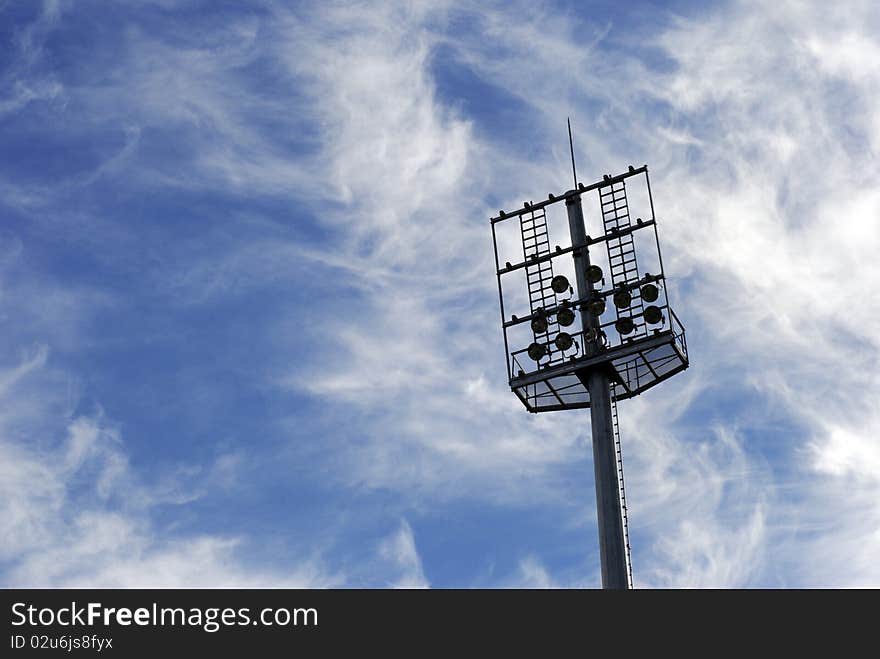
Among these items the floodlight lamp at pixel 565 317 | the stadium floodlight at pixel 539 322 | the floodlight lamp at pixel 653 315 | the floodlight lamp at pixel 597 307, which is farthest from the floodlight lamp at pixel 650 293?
the stadium floodlight at pixel 539 322

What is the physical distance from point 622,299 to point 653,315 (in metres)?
1.94

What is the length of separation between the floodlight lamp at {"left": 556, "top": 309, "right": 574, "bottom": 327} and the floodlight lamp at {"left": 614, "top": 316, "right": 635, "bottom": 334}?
2.24 m

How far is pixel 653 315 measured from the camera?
46.8 m

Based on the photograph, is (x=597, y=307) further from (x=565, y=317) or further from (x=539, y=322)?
(x=539, y=322)

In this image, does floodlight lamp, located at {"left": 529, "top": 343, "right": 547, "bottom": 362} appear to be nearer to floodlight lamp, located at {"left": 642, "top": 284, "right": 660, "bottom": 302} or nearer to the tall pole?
the tall pole

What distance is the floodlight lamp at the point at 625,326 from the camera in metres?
47.5

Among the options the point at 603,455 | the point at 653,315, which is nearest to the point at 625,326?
the point at 653,315

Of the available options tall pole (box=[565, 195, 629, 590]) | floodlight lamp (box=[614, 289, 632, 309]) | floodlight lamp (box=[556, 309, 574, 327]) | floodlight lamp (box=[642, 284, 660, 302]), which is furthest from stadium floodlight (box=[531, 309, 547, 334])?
floodlight lamp (box=[642, 284, 660, 302])

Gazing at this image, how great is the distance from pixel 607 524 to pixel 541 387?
6929 mm

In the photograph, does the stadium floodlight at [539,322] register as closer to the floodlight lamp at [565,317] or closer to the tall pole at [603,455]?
the floodlight lamp at [565,317]
